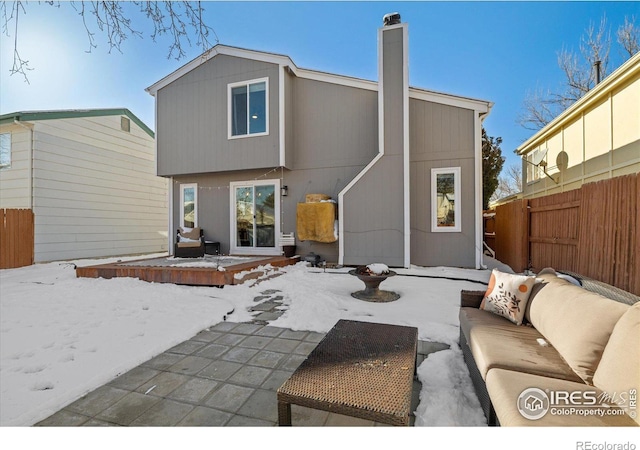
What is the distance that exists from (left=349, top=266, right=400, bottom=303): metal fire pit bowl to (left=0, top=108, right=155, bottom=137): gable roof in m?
9.07

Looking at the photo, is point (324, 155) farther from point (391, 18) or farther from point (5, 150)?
point (5, 150)

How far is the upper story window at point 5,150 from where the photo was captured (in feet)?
25.5

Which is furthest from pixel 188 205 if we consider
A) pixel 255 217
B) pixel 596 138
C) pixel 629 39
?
pixel 629 39

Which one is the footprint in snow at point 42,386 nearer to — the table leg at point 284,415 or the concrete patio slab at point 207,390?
the concrete patio slab at point 207,390

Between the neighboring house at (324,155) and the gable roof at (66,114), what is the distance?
2.47m

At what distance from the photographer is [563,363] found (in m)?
1.57

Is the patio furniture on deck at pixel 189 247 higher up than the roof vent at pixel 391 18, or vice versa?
the roof vent at pixel 391 18

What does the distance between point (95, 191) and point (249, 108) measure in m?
5.76

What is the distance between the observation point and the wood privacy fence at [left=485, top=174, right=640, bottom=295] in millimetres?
2707

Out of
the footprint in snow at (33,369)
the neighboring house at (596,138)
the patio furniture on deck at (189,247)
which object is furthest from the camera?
the patio furniture on deck at (189,247)

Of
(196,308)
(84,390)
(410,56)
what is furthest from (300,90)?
(84,390)

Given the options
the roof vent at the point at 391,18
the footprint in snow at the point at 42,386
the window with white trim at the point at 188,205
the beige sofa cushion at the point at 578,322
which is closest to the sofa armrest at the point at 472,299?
the beige sofa cushion at the point at 578,322

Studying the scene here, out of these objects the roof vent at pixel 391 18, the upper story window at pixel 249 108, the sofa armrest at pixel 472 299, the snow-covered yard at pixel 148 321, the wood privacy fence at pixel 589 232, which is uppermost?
the roof vent at pixel 391 18
